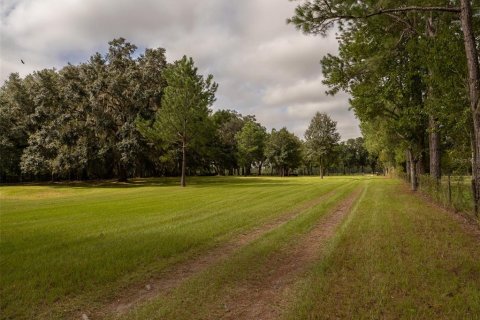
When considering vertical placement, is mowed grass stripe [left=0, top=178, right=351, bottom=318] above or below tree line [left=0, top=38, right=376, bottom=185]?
below

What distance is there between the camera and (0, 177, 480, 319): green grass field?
4961 mm

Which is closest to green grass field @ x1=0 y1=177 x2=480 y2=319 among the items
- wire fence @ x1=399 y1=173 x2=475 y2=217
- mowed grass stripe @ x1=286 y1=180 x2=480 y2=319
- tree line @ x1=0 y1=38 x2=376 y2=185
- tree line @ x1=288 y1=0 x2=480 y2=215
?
mowed grass stripe @ x1=286 y1=180 x2=480 y2=319

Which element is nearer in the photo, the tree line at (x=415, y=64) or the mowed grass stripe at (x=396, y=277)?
the mowed grass stripe at (x=396, y=277)

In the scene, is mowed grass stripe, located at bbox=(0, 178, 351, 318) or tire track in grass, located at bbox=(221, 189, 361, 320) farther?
mowed grass stripe, located at bbox=(0, 178, 351, 318)

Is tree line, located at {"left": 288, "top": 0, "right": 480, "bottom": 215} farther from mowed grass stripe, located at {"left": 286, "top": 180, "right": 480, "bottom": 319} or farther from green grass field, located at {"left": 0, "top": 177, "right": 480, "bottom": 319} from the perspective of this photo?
green grass field, located at {"left": 0, "top": 177, "right": 480, "bottom": 319}

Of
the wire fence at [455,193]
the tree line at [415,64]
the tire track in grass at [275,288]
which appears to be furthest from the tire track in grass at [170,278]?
the wire fence at [455,193]

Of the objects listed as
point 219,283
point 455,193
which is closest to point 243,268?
point 219,283

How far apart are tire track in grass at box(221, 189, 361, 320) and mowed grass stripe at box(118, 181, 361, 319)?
0.35 feet

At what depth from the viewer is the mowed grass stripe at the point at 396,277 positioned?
4.77 metres

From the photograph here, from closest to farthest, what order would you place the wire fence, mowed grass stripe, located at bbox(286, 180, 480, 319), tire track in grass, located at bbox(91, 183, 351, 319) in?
mowed grass stripe, located at bbox(286, 180, 480, 319), tire track in grass, located at bbox(91, 183, 351, 319), the wire fence

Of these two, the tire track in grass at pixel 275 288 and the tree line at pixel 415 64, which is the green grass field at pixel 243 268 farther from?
the tree line at pixel 415 64

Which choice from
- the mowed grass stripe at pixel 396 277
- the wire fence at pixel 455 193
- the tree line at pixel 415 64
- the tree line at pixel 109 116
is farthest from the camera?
the tree line at pixel 109 116

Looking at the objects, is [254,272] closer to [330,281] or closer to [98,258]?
[330,281]

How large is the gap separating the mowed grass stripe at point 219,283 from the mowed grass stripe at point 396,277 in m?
1.01
